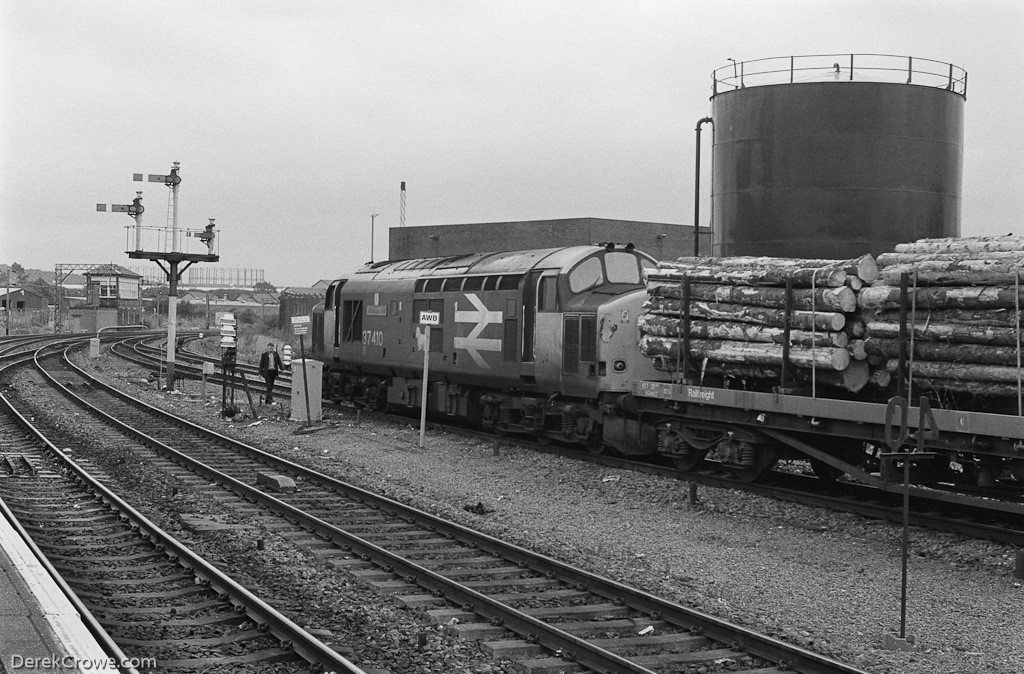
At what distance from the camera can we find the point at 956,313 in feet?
37.0

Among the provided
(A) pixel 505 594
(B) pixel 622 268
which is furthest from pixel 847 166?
(A) pixel 505 594

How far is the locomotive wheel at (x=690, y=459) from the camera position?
15.5m

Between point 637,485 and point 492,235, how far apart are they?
116ft

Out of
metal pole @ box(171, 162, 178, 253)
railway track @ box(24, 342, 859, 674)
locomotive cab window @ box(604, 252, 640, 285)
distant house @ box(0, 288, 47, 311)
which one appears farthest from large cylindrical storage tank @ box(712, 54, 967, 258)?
distant house @ box(0, 288, 47, 311)

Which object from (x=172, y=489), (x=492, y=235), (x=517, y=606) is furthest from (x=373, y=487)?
(x=492, y=235)

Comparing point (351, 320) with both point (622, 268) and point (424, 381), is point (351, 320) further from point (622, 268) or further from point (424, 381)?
point (622, 268)

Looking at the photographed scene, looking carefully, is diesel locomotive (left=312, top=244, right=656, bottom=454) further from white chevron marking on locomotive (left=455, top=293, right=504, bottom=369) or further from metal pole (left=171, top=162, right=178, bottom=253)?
metal pole (left=171, top=162, right=178, bottom=253)

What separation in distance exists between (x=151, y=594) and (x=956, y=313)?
335 inches

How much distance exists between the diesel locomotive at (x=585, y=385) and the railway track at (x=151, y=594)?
5443 mm

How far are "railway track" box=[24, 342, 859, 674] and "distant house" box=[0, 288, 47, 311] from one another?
10899 cm

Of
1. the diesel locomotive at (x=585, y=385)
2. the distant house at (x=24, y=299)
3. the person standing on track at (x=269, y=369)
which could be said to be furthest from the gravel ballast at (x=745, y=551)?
the distant house at (x=24, y=299)

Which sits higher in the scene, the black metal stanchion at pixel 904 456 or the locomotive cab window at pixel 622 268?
the locomotive cab window at pixel 622 268

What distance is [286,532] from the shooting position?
11.9m

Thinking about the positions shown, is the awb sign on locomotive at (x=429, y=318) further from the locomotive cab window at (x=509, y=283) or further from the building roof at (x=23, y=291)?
the building roof at (x=23, y=291)
